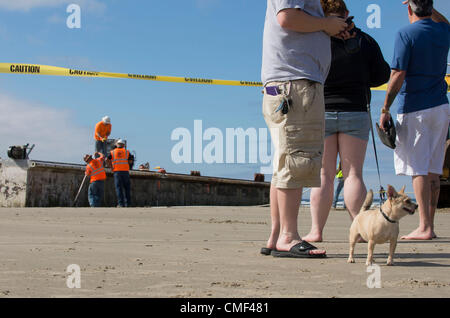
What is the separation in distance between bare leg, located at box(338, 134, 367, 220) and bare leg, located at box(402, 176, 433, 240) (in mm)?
970

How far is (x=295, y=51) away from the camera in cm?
441

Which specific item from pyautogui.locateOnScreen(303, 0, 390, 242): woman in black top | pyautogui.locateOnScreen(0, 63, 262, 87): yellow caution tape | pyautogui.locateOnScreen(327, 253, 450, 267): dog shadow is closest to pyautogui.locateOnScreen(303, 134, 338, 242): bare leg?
pyautogui.locateOnScreen(303, 0, 390, 242): woman in black top

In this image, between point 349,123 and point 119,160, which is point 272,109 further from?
point 119,160

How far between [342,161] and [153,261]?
7.02 feet

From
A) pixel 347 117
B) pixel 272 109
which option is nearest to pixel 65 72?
pixel 347 117

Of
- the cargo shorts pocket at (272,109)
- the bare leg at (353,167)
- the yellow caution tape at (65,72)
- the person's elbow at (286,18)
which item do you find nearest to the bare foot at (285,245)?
the cargo shorts pocket at (272,109)

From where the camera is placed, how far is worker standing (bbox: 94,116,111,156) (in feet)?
61.4

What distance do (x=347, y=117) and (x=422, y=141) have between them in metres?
1.18

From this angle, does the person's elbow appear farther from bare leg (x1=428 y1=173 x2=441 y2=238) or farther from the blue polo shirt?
bare leg (x1=428 y1=173 x2=441 y2=238)

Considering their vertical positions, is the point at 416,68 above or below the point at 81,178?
above
